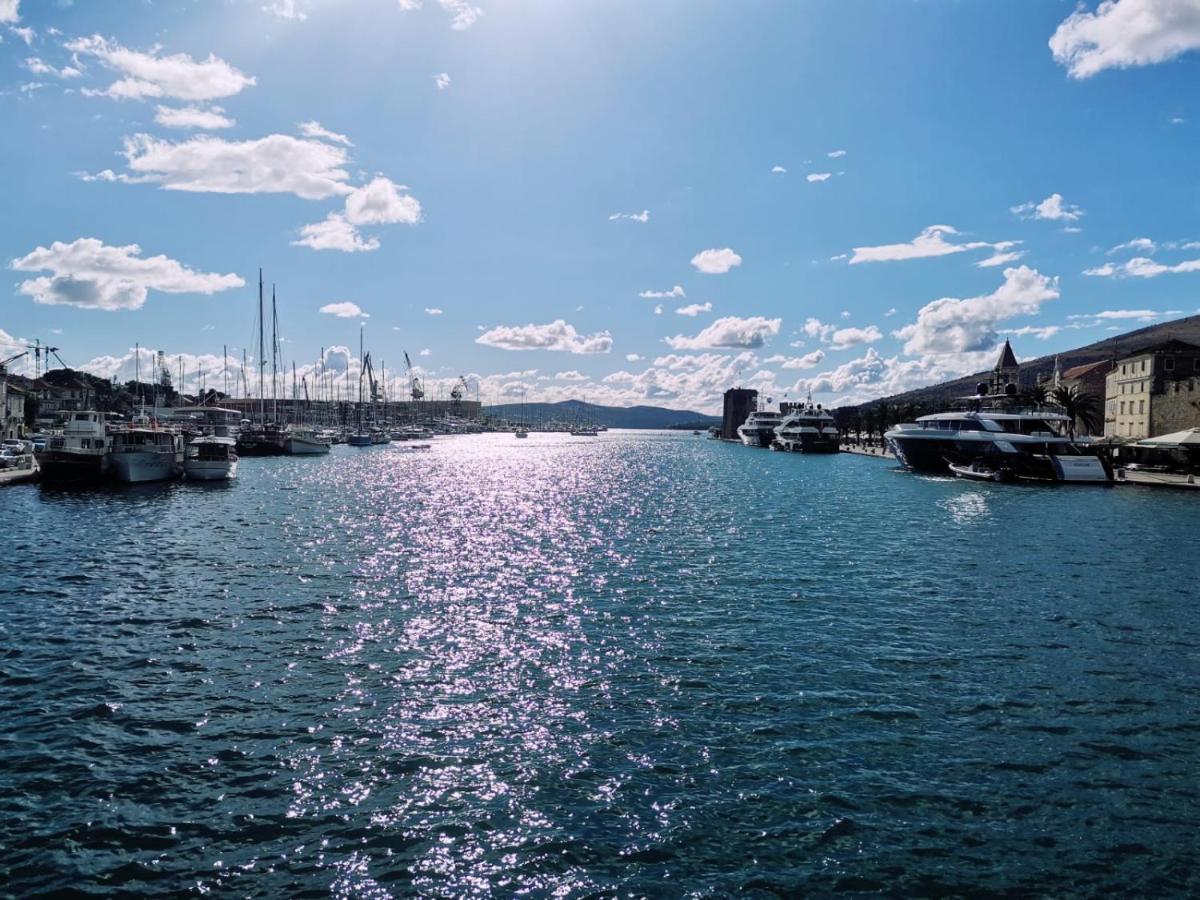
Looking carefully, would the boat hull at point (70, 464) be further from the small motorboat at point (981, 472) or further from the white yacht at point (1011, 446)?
the white yacht at point (1011, 446)

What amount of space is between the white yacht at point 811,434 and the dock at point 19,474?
474ft

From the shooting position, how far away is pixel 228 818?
12023 millimetres

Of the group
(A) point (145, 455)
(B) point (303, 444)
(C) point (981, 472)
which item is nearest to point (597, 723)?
(A) point (145, 455)

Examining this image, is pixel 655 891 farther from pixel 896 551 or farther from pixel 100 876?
pixel 896 551

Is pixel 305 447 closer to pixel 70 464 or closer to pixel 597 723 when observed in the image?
pixel 70 464

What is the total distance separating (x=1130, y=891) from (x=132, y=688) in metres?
21.8

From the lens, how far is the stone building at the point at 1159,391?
300 ft

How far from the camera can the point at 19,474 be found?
72.4 m

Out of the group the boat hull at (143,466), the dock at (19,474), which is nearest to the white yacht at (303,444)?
the boat hull at (143,466)

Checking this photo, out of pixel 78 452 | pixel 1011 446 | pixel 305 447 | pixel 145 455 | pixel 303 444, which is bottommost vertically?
pixel 305 447

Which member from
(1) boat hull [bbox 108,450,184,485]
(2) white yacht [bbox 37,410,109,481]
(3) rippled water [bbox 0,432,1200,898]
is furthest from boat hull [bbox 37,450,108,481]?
(3) rippled water [bbox 0,432,1200,898]

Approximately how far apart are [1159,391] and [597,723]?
116097mm

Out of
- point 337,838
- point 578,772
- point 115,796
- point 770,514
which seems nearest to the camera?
point 337,838

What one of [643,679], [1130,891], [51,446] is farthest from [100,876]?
[51,446]
